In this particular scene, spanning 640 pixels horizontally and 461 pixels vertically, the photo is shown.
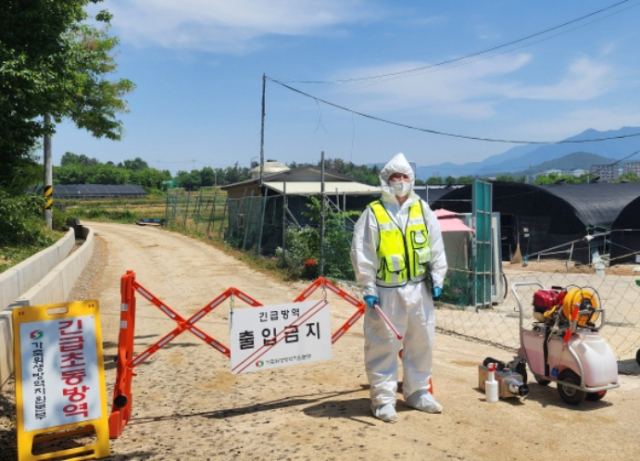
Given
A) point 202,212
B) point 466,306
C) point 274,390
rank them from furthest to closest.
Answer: point 202,212 < point 466,306 < point 274,390

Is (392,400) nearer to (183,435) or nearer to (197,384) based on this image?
(183,435)

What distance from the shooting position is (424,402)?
5.38 metres

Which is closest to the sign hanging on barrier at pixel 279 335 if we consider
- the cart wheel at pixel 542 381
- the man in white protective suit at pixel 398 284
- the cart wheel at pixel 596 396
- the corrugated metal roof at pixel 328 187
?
the man in white protective suit at pixel 398 284

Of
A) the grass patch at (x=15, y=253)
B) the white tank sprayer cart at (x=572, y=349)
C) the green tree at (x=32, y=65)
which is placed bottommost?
the white tank sprayer cart at (x=572, y=349)

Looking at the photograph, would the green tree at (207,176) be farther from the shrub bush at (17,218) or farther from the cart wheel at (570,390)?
the cart wheel at (570,390)

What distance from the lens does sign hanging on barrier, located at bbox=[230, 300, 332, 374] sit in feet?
18.8

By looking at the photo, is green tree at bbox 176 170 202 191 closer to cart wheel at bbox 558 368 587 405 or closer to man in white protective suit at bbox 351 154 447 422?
man in white protective suit at bbox 351 154 447 422

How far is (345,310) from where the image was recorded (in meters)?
11.9

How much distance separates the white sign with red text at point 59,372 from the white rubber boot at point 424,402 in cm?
259

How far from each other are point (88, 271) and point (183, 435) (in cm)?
1264

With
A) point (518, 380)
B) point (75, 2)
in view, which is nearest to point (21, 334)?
point (518, 380)

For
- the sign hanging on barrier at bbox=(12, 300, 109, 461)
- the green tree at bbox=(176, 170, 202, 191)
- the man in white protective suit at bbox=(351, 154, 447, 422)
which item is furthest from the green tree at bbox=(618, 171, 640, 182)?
the sign hanging on barrier at bbox=(12, 300, 109, 461)

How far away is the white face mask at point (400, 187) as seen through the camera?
18.0ft

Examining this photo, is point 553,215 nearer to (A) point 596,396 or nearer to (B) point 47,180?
(B) point 47,180
